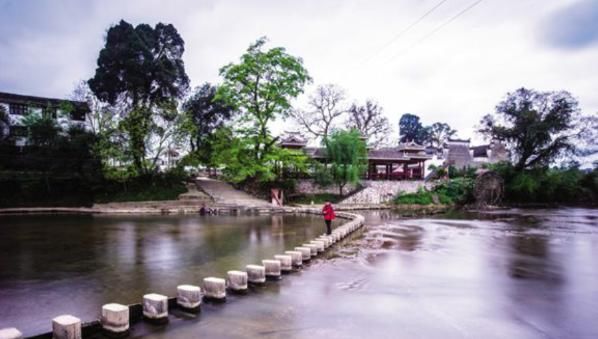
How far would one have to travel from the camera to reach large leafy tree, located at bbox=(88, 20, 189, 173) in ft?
95.7

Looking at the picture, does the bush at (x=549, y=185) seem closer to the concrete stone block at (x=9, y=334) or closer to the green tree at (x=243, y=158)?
the green tree at (x=243, y=158)

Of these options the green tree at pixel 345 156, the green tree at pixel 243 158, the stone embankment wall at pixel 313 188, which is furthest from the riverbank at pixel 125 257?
the stone embankment wall at pixel 313 188

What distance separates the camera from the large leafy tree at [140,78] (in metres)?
29.2

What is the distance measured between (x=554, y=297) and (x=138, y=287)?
8.70 meters

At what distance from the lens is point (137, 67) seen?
3070 cm

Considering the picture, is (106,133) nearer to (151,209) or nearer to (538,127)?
(151,209)

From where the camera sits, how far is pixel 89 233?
52.7 ft

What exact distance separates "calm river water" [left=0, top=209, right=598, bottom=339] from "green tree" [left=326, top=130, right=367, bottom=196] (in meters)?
15.5

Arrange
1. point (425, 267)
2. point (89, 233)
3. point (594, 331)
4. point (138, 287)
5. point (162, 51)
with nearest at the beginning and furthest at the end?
point (594, 331)
point (138, 287)
point (425, 267)
point (89, 233)
point (162, 51)

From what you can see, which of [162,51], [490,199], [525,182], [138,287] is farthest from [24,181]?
[525,182]

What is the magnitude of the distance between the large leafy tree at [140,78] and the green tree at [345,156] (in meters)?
13.9

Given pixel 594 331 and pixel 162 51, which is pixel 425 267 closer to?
pixel 594 331

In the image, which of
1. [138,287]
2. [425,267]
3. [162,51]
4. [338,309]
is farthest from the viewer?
[162,51]

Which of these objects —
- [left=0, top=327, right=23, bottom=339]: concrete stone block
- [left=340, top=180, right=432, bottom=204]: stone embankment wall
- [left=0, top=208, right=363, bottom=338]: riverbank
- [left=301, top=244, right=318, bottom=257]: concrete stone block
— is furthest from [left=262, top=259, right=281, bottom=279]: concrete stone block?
[left=340, top=180, right=432, bottom=204]: stone embankment wall
